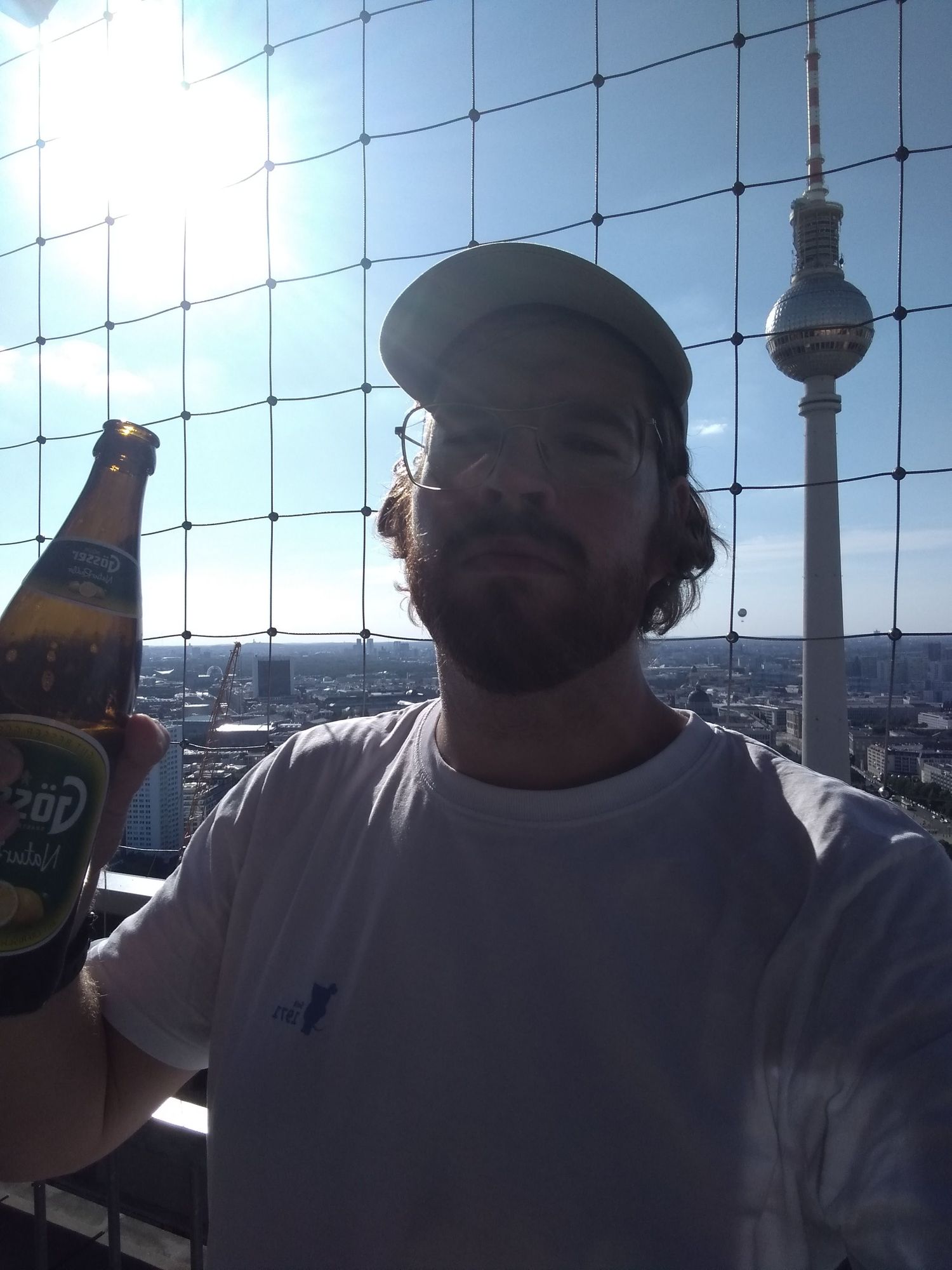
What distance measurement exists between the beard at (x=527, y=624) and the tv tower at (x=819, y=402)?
0.71m

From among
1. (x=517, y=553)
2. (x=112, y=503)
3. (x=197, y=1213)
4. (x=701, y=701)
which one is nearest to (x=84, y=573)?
(x=112, y=503)

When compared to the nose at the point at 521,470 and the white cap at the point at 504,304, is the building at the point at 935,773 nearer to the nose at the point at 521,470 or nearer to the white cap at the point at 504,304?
the white cap at the point at 504,304

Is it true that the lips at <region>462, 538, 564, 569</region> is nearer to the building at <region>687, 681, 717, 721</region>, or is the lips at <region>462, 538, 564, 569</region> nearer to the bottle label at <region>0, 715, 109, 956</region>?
the bottle label at <region>0, 715, 109, 956</region>

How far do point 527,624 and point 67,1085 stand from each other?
0.61 m

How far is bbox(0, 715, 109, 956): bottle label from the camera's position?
691mm

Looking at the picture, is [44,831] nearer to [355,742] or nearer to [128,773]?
[128,773]

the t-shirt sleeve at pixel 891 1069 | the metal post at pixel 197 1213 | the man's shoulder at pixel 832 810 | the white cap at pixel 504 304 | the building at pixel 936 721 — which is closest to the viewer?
the t-shirt sleeve at pixel 891 1069

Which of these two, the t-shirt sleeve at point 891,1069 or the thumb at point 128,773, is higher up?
the thumb at point 128,773

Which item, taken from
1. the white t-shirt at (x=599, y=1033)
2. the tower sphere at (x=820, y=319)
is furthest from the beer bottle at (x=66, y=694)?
the tower sphere at (x=820, y=319)

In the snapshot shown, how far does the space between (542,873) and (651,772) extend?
0.13 metres

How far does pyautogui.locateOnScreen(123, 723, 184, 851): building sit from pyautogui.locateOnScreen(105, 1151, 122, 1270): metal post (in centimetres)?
78

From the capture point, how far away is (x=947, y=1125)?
48 centimetres

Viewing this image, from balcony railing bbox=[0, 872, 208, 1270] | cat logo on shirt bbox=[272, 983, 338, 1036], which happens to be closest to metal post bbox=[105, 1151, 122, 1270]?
balcony railing bbox=[0, 872, 208, 1270]

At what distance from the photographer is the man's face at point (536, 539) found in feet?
2.52
